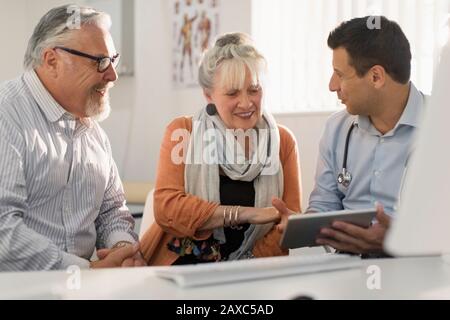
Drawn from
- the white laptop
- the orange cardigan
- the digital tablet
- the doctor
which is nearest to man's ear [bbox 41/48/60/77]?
the orange cardigan

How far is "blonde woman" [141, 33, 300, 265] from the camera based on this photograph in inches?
68.9

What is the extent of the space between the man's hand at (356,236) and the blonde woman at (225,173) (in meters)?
0.36

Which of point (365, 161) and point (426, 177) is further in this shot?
point (365, 161)

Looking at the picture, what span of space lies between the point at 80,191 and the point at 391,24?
1067 millimetres

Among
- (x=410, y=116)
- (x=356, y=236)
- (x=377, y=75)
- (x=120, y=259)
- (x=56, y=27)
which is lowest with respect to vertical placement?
(x=120, y=259)

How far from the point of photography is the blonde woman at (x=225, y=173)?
5.74ft

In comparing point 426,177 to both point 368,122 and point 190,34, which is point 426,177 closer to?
point 368,122

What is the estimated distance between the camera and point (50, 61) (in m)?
1.62

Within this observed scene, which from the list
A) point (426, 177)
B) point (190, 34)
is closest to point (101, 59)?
point (426, 177)

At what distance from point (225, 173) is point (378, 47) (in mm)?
619

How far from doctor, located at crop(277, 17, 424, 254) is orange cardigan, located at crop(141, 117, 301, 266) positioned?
0.12 metres

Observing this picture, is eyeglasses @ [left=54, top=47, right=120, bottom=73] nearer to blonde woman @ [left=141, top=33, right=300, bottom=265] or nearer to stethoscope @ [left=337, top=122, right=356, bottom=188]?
blonde woman @ [left=141, top=33, right=300, bottom=265]

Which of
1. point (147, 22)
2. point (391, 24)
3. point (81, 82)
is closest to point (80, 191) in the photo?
point (81, 82)

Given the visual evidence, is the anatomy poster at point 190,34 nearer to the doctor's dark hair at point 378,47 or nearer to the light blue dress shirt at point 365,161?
the doctor's dark hair at point 378,47
